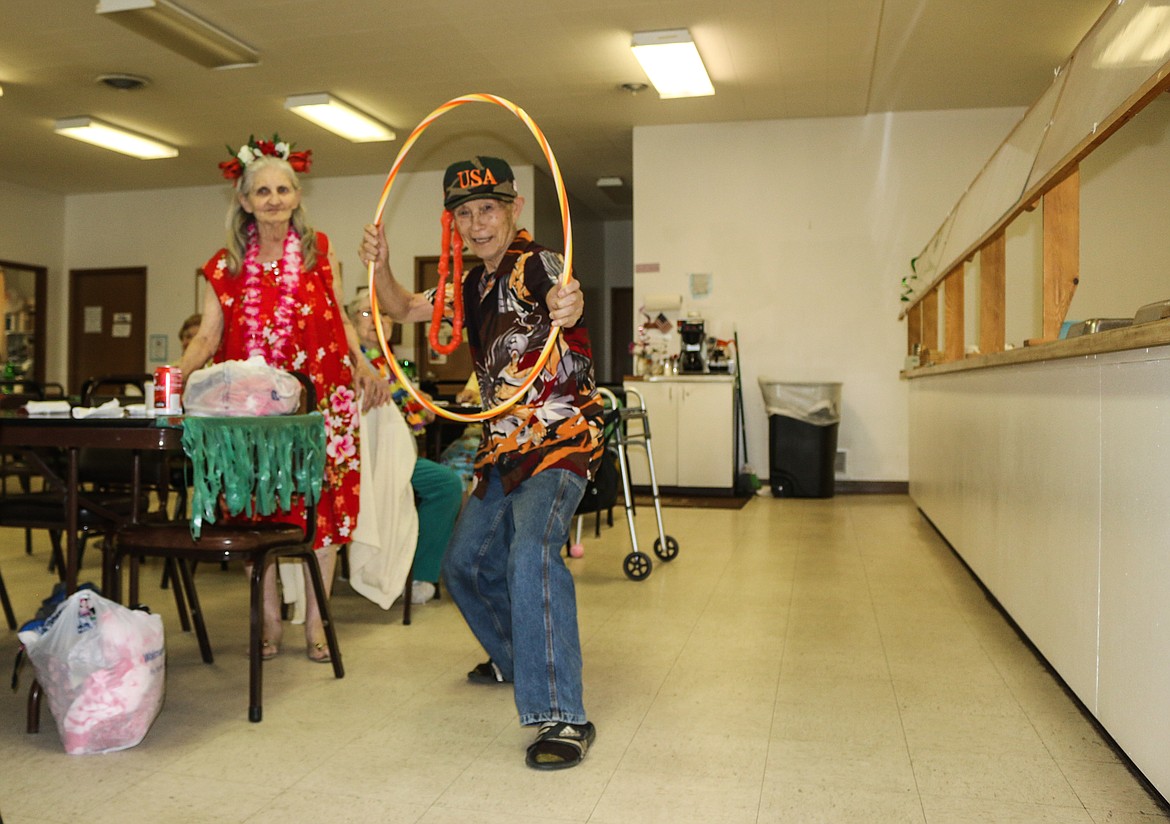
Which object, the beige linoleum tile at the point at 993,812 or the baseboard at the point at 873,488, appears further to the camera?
the baseboard at the point at 873,488

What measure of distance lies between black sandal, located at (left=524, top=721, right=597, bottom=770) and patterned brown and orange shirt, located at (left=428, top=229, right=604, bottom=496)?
0.55m

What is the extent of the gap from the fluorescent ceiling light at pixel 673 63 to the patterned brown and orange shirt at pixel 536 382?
4261 millimetres

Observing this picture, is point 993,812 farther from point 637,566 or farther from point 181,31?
A: point 181,31

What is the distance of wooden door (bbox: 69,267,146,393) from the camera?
10711mm

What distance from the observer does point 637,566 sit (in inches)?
167

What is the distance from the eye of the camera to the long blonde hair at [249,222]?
2.87 m

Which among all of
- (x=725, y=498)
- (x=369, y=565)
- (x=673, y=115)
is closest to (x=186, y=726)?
(x=369, y=565)

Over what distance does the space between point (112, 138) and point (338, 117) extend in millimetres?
2186

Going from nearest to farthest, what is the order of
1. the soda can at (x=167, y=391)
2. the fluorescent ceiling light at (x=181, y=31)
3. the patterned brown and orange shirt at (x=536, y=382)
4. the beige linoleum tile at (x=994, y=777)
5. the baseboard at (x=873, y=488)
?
the beige linoleum tile at (x=994, y=777), the patterned brown and orange shirt at (x=536, y=382), the soda can at (x=167, y=391), the fluorescent ceiling light at (x=181, y=31), the baseboard at (x=873, y=488)

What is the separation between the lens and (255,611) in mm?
2445

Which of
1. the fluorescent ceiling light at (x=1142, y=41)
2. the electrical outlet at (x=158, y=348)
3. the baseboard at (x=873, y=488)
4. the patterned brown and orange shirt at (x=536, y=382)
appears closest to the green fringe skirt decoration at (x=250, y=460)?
the patterned brown and orange shirt at (x=536, y=382)

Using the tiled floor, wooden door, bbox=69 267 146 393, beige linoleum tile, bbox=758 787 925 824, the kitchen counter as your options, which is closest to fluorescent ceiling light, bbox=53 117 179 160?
wooden door, bbox=69 267 146 393

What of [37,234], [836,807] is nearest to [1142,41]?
[836,807]

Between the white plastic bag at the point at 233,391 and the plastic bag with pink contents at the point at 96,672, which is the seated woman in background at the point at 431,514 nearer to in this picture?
the white plastic bag at the point at 233,391
